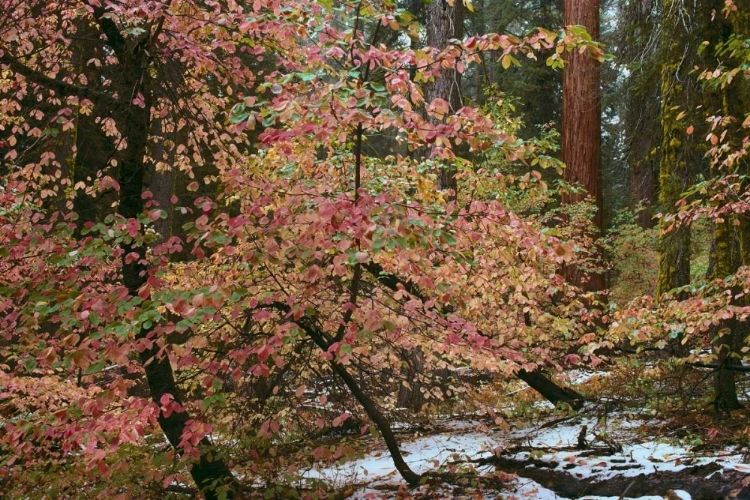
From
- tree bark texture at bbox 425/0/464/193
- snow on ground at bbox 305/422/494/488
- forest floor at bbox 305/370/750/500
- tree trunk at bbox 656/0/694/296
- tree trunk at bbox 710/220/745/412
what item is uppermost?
tree bark texture at bbox 425/0/464/193

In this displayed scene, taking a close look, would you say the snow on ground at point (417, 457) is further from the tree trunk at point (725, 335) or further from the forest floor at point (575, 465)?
the tree trunk at point (725, 335)

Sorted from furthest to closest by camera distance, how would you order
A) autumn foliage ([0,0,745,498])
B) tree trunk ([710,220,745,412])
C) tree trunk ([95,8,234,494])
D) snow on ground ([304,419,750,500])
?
1. tree trunk ([710,220,745,412])
2. snow on ground ([304,419,750,500])
3. tree trunk ([95,8,234,494])
4. autumn foliage ([0,0,745,498])

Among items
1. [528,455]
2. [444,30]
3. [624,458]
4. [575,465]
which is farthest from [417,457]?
[444,30]

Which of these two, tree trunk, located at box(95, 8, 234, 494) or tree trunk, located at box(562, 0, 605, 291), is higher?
tree trunk, located at box(562, 0, 605, 291)

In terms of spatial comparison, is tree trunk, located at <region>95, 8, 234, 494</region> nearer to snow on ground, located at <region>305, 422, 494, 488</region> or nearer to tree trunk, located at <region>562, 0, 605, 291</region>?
snow on ground, located at <region>305, 422, 494, 488</region>

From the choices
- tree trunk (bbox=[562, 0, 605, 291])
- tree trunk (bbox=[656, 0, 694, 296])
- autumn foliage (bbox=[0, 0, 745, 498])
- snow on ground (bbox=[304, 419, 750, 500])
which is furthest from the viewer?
tree trunk (bbox=[562, 0, 605, 291])

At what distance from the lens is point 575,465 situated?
5.49m

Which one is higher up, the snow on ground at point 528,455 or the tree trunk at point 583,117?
the tree trunk at point 583,117

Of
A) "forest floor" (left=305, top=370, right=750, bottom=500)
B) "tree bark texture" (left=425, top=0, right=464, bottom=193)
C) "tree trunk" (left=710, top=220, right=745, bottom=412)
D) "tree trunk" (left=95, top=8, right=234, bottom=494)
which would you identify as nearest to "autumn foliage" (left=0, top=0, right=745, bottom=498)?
"tree trunk" (left=95, top=8, right=234, bottom=494)

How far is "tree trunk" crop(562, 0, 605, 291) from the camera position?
36.6 ft

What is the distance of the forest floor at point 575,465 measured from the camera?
15.4ft

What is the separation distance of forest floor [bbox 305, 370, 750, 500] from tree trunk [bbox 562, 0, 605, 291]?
520 centimetres

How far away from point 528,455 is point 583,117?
24.7 feet

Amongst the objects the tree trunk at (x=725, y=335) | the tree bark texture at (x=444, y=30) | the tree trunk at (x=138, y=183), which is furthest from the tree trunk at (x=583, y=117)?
the tree trunk at (x=138, y=183)
